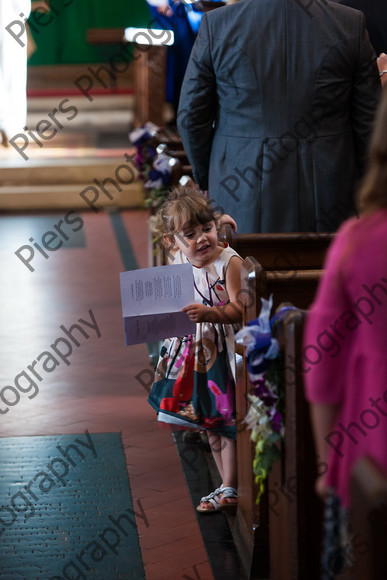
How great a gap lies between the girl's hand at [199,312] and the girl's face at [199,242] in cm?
20

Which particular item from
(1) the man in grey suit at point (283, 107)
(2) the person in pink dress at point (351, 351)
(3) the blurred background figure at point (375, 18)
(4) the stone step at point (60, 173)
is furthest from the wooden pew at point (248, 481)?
(4) the stone step at point (60, 173)

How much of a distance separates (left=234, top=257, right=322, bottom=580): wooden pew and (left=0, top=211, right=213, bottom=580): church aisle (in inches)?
9.0

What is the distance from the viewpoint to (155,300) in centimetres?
313

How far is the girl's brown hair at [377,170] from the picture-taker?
5.56 feet

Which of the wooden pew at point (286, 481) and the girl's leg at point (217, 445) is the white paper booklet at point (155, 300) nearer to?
the wooden pew at point (286, 481)

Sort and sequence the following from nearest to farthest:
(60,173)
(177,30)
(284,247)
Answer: (284,247) < (60,173) < (177,30)

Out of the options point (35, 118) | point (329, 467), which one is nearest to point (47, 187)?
point (35, 118)

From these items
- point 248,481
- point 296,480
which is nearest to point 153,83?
point 248,481

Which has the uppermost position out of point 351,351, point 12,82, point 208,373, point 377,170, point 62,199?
point 377,170

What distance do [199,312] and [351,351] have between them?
52.5 inches

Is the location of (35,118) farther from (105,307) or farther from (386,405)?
(386,405)

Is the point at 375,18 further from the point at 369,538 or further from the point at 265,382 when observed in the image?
the point at 369,538

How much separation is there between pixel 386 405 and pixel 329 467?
182 millimetres

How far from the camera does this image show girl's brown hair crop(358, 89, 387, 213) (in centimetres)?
170
